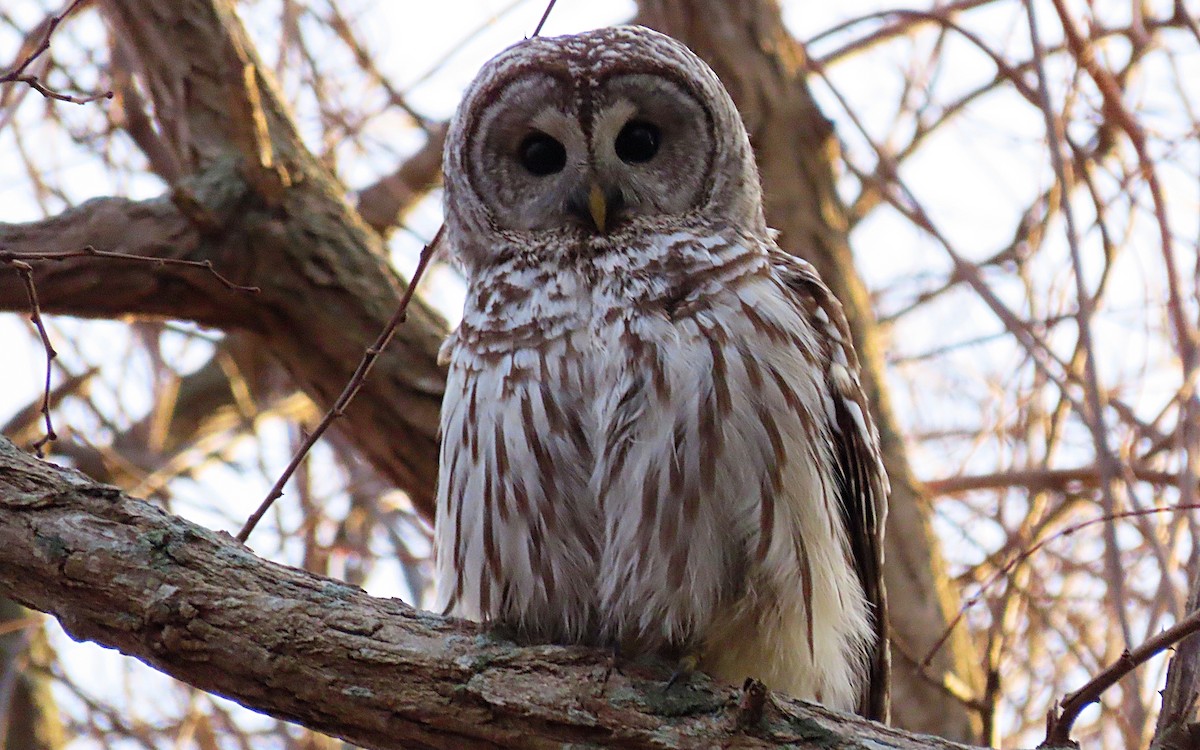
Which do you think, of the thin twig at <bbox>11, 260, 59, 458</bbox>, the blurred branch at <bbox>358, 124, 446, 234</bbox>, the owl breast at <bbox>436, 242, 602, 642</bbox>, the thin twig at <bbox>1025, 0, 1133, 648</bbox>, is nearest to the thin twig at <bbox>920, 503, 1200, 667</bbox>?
the thin twig at <bbox>1025, 0, 1133, 648</bbox>

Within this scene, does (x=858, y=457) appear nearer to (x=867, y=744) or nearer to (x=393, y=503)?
(x=867, y=744)

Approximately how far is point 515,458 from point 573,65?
44.0 inches

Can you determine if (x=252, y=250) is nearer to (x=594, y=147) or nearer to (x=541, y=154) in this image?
(x=541, y=154)

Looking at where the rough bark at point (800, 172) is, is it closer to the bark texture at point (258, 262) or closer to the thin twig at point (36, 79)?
the bark texture at point (258, 262)

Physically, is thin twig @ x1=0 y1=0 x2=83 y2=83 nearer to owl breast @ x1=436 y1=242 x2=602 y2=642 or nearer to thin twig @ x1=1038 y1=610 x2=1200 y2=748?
owl breast @ x1=436 y1=242 x2=602 y2=642

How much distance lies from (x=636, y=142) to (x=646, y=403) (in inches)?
35.5

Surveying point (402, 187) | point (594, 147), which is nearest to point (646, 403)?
point (594, 147)

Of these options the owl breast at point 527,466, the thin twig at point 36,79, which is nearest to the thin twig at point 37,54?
the thin twig at point 36,79

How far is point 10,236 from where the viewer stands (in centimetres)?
389

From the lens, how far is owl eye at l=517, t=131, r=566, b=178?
3.54m

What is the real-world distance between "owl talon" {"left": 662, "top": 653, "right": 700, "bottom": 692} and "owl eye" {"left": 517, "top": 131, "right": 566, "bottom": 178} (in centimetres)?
135

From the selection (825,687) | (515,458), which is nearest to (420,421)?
(515,458)

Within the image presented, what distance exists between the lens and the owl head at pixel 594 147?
136 inches

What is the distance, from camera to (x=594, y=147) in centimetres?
345
